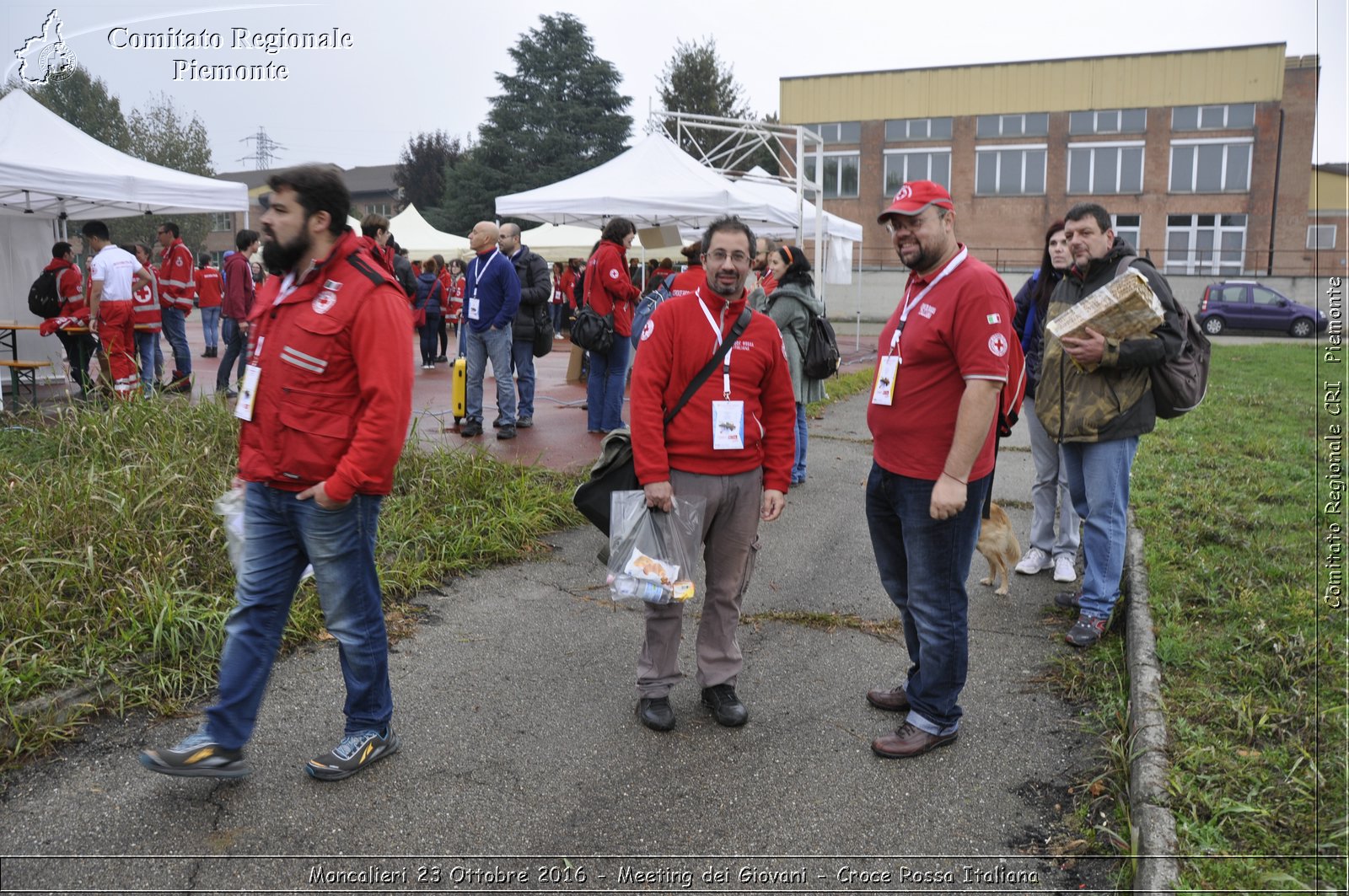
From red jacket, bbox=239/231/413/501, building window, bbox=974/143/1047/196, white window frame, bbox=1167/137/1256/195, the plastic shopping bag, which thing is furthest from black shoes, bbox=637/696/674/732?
white window frame, bbox=1167/137/1256/195

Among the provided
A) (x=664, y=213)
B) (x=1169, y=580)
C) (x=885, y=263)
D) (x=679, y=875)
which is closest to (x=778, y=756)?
(x=679, y=875)

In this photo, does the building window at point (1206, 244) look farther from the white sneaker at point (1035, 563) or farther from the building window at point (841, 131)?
the white sneaker at point (1035, 563)

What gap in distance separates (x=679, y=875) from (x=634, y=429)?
1.56 metres

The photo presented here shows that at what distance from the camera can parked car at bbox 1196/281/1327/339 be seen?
95.4ft

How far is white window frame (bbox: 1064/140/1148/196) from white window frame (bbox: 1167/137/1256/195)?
102 centimetres

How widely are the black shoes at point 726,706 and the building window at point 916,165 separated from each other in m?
41.9

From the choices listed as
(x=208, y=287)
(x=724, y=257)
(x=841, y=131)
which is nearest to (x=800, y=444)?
(x=724, y=257)

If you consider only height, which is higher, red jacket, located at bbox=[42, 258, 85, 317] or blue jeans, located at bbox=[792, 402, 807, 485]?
red jacket, located at bbox=[42, 258, 85, 317]

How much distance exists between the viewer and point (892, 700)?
4152 millimetres

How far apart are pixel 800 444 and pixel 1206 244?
3952 centimetres

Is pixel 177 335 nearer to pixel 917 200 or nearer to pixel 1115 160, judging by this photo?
pixel 917 200

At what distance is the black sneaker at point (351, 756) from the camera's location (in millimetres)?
3424

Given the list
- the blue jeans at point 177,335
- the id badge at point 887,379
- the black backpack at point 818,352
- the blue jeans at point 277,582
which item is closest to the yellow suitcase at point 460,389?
the black backpack at point 818,352

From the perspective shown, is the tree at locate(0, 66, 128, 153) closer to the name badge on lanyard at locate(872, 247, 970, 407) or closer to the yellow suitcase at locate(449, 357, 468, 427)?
the yellow suitcase at locate(449, 357, 468, 427)
